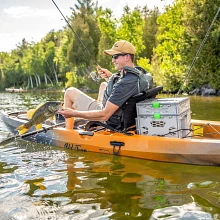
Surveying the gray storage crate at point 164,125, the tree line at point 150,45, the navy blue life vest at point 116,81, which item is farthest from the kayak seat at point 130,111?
the tree line at point 150,45

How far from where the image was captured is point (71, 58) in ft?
172

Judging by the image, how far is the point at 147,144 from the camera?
548cm

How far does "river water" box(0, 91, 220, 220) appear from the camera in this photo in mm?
3619

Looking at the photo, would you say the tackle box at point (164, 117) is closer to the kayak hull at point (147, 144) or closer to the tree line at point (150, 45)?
the kayak hull at point (147, 144)

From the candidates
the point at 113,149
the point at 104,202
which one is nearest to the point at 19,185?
the point at 104,202

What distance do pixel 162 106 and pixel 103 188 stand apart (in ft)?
5.33

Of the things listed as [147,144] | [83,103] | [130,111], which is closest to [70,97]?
[83,103]

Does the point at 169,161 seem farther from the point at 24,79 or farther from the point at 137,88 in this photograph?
the point at 24,79

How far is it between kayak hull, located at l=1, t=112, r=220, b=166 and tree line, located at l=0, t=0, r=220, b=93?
10.0 feet

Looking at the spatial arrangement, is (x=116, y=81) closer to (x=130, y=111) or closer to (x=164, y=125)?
(x=130, y=111)

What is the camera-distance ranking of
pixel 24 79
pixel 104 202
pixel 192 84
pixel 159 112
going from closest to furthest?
pixel 104 202, pixel 159 112, pixel 192 84, pixel 24 79

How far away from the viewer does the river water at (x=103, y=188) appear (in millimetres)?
3619

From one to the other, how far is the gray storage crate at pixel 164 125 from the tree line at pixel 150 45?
12.3ft

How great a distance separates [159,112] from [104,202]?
193 centimetres
